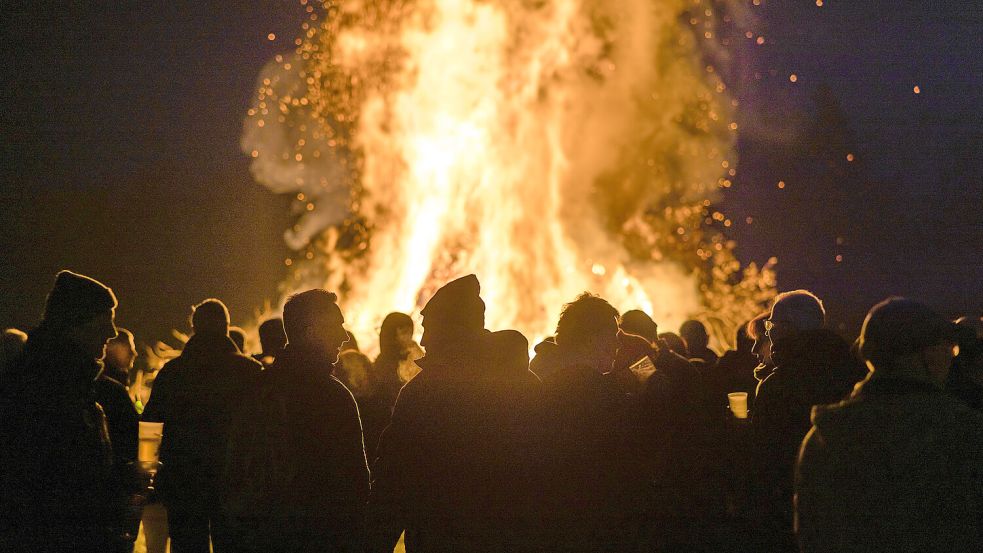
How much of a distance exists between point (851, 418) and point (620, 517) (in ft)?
3.51

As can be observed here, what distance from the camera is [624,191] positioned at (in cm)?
2220

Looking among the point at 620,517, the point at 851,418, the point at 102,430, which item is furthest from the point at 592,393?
the point at 102,430

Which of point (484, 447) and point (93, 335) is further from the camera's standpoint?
point (93, 335)

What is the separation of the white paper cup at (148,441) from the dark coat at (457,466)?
124 cm

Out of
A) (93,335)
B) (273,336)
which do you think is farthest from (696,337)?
(93,335)

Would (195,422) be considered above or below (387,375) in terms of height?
below

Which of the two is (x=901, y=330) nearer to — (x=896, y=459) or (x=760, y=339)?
(x=896, y=459)

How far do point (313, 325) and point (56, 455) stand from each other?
1.10 meters

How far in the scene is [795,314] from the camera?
479 cm

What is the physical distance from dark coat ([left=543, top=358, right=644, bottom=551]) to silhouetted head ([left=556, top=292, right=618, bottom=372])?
79 millimetres

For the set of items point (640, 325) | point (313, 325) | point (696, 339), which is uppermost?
point (696, 339)

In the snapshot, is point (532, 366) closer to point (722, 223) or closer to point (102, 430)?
point (102, 430)

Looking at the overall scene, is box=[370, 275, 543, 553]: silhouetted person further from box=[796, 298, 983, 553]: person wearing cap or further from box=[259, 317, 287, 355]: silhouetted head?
box=[259, 317, 287, 355]: silhouetted head

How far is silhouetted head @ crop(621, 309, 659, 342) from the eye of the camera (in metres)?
7.02
